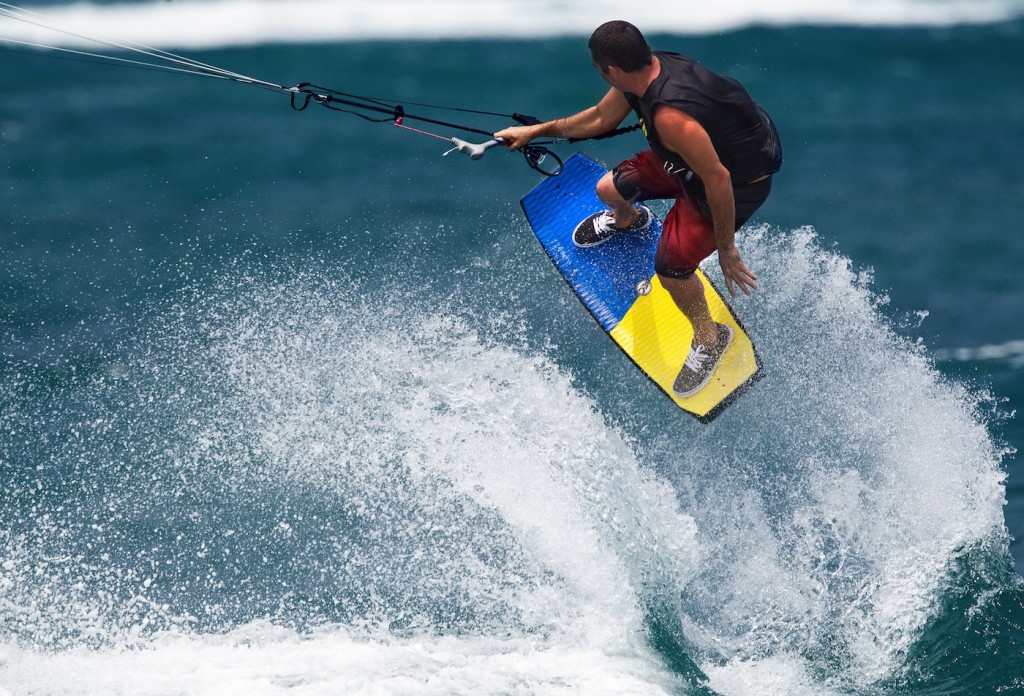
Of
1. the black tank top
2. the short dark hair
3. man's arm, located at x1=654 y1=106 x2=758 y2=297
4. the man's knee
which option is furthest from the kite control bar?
man's arm, located at x1=654 y1=106 x2=758 y2=297

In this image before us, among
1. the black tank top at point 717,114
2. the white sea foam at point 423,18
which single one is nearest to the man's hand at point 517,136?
the black tank top at point 717,114

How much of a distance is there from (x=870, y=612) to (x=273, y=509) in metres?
3.33

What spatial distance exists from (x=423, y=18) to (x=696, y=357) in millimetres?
9736

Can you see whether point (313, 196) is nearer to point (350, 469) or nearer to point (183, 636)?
point (350, 469)

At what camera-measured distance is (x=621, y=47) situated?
15.9 ft

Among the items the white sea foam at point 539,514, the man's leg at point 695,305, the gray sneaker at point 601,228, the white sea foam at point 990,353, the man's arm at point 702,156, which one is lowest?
the white sea foam at point 539,514

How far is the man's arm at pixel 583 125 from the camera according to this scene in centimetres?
569

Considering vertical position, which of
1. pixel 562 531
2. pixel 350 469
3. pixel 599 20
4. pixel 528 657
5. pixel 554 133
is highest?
pixel 599 20

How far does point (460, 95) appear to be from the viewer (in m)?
13.0

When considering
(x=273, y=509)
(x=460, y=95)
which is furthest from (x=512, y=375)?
(x=460, y=95)

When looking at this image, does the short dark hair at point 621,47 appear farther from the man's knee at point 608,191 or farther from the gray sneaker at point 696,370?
the gray sneaker at point 696,370

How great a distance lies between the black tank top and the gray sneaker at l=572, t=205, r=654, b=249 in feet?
3.95

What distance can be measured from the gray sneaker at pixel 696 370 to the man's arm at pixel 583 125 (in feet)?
4.13

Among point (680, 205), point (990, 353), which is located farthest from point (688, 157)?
point (990, 353)
